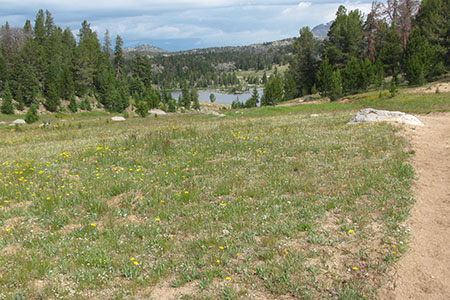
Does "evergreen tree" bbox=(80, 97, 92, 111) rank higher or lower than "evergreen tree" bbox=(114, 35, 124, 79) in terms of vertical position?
lower

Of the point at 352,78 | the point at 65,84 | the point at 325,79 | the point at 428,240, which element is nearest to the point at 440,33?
the point at 352,78

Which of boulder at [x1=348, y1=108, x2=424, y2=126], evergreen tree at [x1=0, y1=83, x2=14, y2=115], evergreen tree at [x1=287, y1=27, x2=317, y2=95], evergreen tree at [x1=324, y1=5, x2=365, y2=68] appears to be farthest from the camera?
evergreen tree at [x1=287, y1=27, x2=317, y2=95]

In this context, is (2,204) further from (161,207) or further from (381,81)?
(381,81)

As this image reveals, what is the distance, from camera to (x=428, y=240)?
280 inches

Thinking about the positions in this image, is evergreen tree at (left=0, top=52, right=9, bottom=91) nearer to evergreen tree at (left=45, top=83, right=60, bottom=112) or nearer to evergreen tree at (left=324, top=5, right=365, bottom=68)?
evergreen tree at (left=45, top=83, right=60, bottom=112)

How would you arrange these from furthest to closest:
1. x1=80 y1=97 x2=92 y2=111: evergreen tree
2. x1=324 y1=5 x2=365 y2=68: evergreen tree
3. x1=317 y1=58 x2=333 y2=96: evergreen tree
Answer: x1=80 y1=97 x2=92 y2=111: evergreen tree, x1=324 y1=5 x2=365 y2=68: evergreen tree, x1=317 y1=58 x2=333 y2=96: evergreen tree

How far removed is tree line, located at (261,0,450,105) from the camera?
182 ft

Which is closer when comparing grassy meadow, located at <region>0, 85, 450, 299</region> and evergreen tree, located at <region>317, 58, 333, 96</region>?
grassy meadow, located at <region>0, 85, 450, 299</region>

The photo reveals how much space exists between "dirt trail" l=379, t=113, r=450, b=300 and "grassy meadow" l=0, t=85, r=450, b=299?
25 cm

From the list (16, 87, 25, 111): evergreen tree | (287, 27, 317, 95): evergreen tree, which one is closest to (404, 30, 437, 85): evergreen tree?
(287, 27, 317, 95): evergreen tree

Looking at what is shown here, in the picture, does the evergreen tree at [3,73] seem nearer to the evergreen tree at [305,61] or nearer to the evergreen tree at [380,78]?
the evergreen tree at [305,61]

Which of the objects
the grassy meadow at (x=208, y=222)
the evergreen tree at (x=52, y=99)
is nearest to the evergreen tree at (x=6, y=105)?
the evergreen tree at (x=52, y=99)

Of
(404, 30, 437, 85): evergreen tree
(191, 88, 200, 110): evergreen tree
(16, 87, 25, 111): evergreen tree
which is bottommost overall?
(191, 88, 200, 110): evergreen tree

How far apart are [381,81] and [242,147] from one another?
2092 inches
